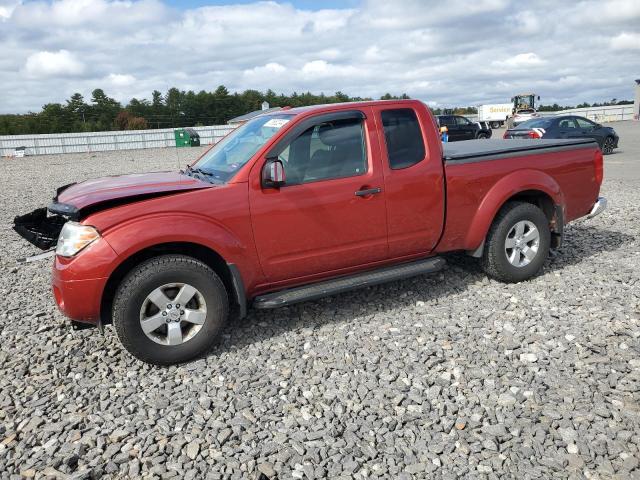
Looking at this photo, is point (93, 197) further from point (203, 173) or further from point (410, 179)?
point (410, 179)

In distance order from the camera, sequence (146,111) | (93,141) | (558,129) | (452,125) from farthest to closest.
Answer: (146,111), (93,141), (452,125), (558,129)

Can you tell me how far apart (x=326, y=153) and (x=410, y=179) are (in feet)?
2.63

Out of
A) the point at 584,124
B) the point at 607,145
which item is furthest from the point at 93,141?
the point at 607,145

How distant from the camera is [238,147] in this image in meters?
4.66

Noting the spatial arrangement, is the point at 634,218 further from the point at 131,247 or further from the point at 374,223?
the point at 131,247

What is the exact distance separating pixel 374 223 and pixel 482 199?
4.07ft

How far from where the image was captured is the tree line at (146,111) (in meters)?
64.1

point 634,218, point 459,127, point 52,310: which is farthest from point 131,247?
point 459,127

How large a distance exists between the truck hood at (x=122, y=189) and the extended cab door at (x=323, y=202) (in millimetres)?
589

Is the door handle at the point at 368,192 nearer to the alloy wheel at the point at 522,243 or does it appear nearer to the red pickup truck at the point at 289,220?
the red pickup truck at the point at 289,220

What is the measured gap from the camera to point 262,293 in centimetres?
438

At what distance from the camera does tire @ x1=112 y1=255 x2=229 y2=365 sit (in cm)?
379

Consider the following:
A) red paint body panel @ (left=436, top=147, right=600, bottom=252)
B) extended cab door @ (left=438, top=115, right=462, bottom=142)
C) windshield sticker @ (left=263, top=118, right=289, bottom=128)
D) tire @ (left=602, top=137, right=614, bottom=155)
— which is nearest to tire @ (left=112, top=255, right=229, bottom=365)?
windshield sticker @ (left=263, top=118, right=289, bottom=128)

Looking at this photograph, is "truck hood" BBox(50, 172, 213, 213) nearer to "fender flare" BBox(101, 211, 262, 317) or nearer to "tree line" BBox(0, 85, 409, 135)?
"fender flare" BBox(101, 211, 262, 317)
